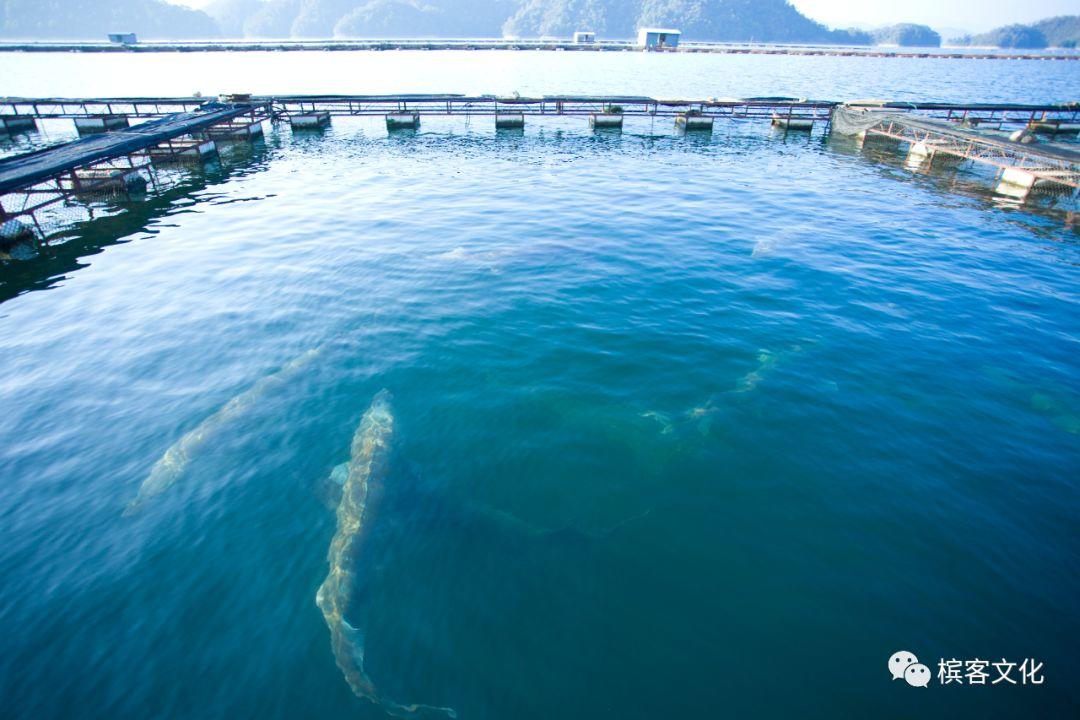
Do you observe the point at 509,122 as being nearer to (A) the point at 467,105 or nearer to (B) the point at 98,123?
(A) the point at 467,105

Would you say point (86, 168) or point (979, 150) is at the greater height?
point (979, 150)

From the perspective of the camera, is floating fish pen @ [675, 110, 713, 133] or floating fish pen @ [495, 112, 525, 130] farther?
floating fish pen @ [495, 112, 525, 130]

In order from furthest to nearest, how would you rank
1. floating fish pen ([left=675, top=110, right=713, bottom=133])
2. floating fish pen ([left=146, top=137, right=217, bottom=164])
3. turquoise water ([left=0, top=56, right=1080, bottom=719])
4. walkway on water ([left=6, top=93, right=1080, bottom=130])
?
floating fish pen ([left=675, top=110, right=713, bottom=133])
walkway on water ([left=6, top=93, right=1080, bottom=130])
floating fish pen ([left=146, top=137, right=217, bottom=164])
turquoise water ([left=0, top=56, right=1080, bottom=719])

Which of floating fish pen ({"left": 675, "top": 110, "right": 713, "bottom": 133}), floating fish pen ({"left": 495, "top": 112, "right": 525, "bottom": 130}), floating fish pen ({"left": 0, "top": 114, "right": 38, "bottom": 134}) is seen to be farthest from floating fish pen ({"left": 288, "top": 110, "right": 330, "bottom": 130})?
floating fish pen ({"left": 675, "top": 110, "right": 713, "bottom": 133})

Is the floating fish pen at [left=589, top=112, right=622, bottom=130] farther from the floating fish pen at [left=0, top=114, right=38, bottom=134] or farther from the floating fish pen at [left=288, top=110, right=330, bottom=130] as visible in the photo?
the floating fish pen at [left=0, top=114, right=38, bottom=134]

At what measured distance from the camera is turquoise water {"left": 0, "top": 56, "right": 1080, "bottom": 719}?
1033 centimetres

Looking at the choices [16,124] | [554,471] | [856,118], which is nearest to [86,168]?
[554,471]

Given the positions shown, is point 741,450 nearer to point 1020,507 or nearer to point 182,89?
point 1020,507

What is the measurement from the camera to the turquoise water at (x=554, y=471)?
10328mm

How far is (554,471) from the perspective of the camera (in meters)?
15.2

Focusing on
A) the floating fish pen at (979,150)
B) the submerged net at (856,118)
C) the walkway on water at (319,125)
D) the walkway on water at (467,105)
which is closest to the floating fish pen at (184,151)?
the walkway on water at (319,125)

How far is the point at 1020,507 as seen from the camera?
1380 centimetres

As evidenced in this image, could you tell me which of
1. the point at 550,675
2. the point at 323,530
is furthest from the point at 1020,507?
the point at 323,530

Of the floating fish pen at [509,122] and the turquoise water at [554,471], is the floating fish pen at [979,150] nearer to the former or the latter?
the turquoise water at [554,471]
